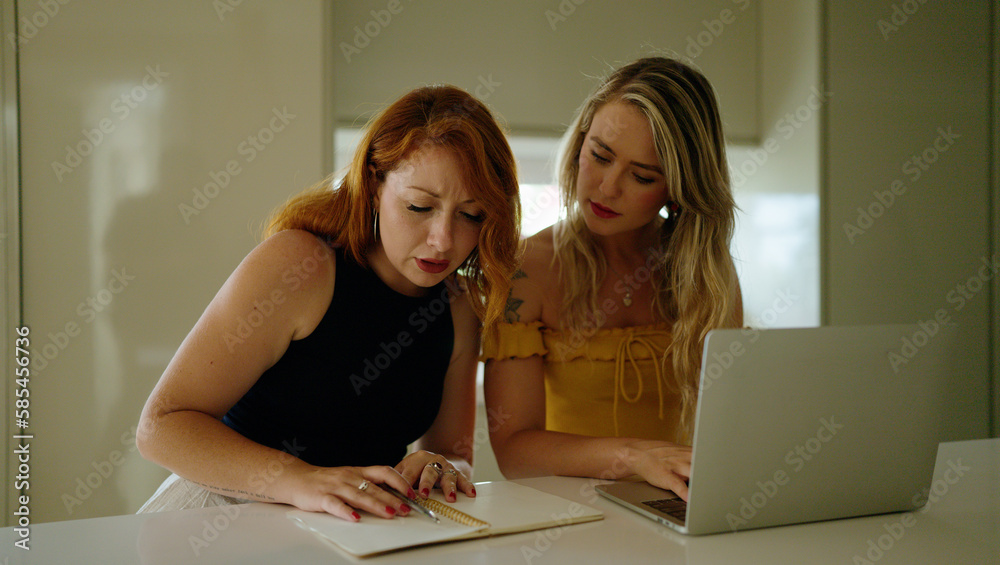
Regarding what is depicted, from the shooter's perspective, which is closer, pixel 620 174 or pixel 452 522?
pixel 452 522

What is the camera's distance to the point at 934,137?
3082mm

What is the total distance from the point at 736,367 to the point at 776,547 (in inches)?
8.9

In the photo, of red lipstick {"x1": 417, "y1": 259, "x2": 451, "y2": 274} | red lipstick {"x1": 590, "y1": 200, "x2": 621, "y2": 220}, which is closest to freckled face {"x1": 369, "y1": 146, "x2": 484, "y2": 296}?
red lipstick {"x1": 417, "y1": 259, "x2": 451, "y2": 274}

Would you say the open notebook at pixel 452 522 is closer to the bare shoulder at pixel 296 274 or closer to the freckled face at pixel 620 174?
the bare shoulder at pixel 296 274

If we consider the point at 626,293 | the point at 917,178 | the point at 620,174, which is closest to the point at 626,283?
the point at 626,293

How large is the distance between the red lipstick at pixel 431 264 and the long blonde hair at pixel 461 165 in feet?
0.29

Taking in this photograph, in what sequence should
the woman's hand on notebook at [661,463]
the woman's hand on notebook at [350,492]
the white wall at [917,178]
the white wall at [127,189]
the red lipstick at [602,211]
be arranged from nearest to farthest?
1. the woman's hand on notebook at [350,492]
2. the woman's hand on notebook at [661,463]
3. the red lipstick at [602,211]
4. the white wall at [127,189]
5. the white wall at [917,178]

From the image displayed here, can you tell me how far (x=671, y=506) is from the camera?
101 centimetres

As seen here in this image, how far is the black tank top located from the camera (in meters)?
1.29

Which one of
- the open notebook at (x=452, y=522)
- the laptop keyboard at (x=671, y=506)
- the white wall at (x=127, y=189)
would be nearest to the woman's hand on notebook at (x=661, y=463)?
the laptop keyboard at (x=671, y=506)

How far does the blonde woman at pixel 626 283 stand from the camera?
1.56 meters

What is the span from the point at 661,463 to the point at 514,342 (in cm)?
48

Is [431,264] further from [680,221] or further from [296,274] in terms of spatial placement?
[680,221]

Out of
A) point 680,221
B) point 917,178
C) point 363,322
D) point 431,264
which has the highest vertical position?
point 917,178
